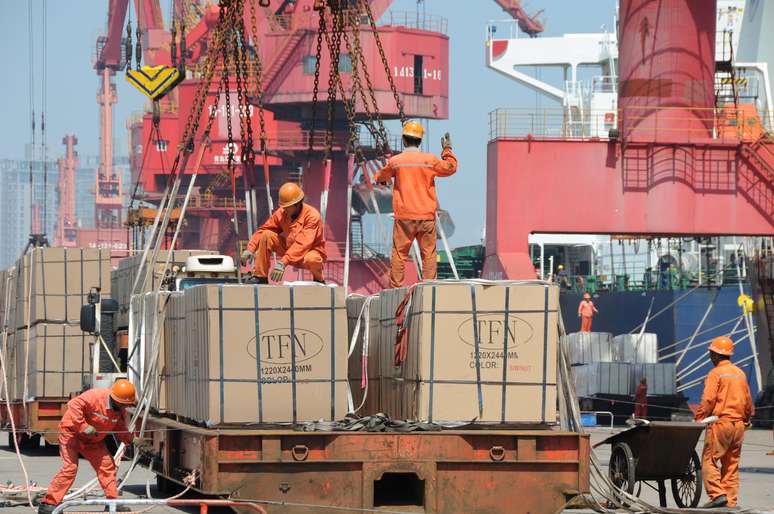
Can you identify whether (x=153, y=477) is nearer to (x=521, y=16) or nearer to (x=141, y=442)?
(x=141, y=442)

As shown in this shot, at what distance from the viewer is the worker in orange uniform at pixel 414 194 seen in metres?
16.7

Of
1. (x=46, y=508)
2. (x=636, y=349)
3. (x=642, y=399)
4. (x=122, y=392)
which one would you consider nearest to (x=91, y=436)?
(x=122, y=392)

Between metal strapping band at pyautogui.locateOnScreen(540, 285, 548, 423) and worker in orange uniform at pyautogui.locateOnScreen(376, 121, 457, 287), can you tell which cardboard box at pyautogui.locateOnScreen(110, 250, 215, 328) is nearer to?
worker in orange uniform at pyautogui.locateOnScreen(376, 121, 457, 287)

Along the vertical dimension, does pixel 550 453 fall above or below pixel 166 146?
below

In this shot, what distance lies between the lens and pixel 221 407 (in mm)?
13617

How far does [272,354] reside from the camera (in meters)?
13.7

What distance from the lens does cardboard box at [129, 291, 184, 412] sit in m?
16.0

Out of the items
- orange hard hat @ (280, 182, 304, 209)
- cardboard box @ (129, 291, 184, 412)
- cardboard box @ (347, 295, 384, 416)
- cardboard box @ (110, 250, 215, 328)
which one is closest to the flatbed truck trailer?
cardboard box @ (347, 295, 384, 416)

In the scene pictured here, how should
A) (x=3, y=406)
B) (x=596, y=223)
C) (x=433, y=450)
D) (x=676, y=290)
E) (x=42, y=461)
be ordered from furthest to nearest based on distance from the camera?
(x=676, y=290)
(x=596, y=223)
(x=3, y=406)
(x=42, y=461)
(x=433, y=450)

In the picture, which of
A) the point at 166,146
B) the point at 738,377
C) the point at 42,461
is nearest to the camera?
the point at 738,377

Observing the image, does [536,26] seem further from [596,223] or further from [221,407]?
[221,407]

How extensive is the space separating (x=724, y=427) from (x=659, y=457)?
702 millimetres

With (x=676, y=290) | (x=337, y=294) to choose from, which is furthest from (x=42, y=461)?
(x=676, y=290)

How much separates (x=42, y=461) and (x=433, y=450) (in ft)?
35.9
